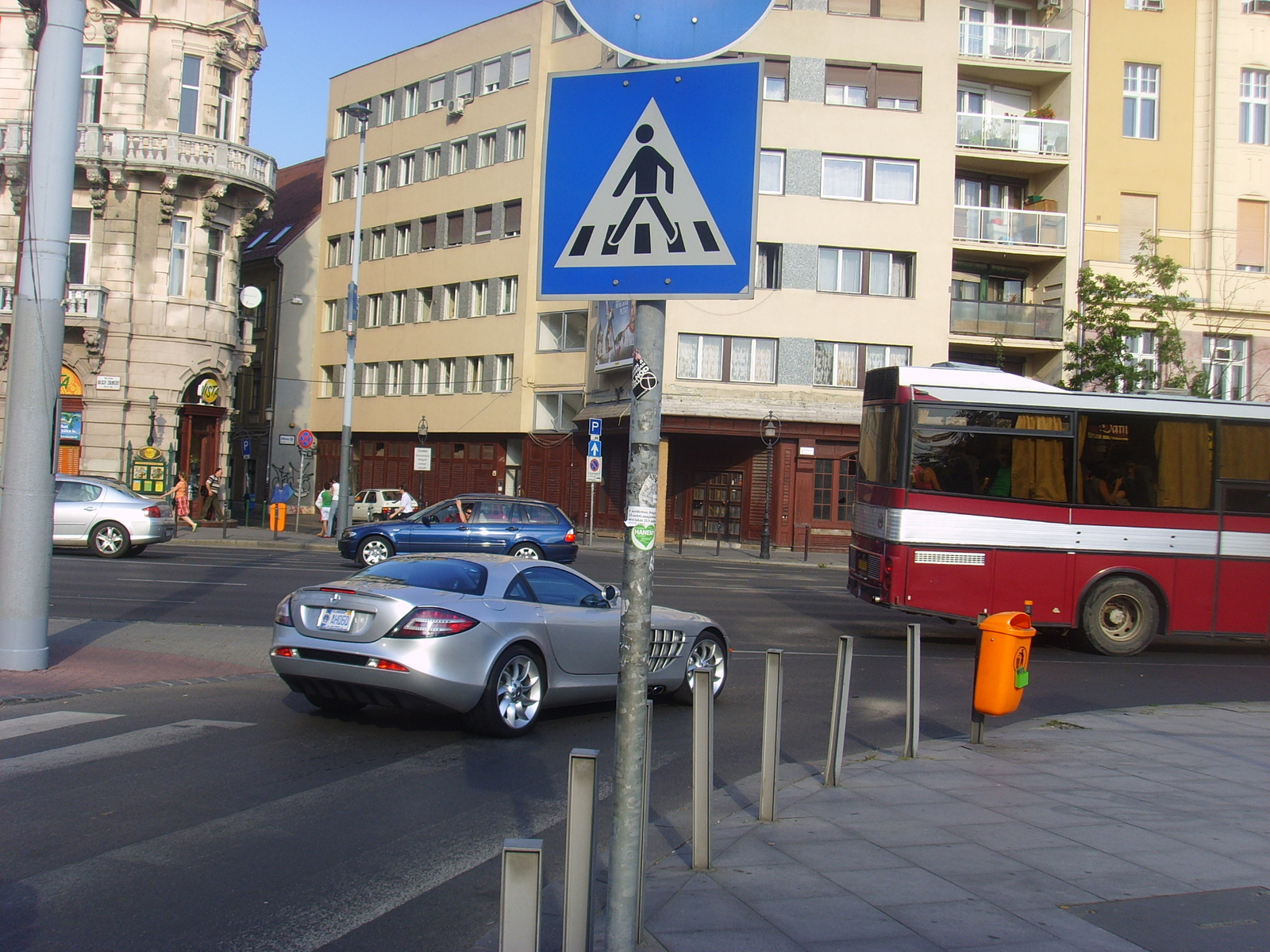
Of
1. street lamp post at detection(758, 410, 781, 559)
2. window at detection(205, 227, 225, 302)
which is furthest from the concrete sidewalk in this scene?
window at detection(205, 227, 225, 302)

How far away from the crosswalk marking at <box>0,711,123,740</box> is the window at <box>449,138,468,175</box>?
40762mm

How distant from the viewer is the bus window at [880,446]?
48.8ft

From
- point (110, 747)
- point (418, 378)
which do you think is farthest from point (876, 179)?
point (110, 747)

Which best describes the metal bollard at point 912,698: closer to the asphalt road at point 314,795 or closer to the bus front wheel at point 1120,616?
the asphalt road at point 314,795

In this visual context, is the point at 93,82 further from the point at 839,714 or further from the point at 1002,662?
the point at 839,714

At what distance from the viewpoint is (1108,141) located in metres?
38.1

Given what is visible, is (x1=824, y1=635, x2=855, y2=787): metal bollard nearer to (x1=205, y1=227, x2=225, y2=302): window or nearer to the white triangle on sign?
the white triangle on sign

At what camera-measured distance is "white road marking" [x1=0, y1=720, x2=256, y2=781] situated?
7.03 m

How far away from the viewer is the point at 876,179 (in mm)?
37781

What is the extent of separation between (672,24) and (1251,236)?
39966mm

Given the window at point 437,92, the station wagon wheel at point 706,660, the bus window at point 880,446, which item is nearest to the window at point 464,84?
the window at point 437,92

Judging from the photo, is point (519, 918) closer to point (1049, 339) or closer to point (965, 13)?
point (1049, 339)

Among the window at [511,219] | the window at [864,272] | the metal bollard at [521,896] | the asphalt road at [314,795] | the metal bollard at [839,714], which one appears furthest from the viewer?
the window at [511,219]

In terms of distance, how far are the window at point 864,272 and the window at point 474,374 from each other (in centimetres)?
1511
